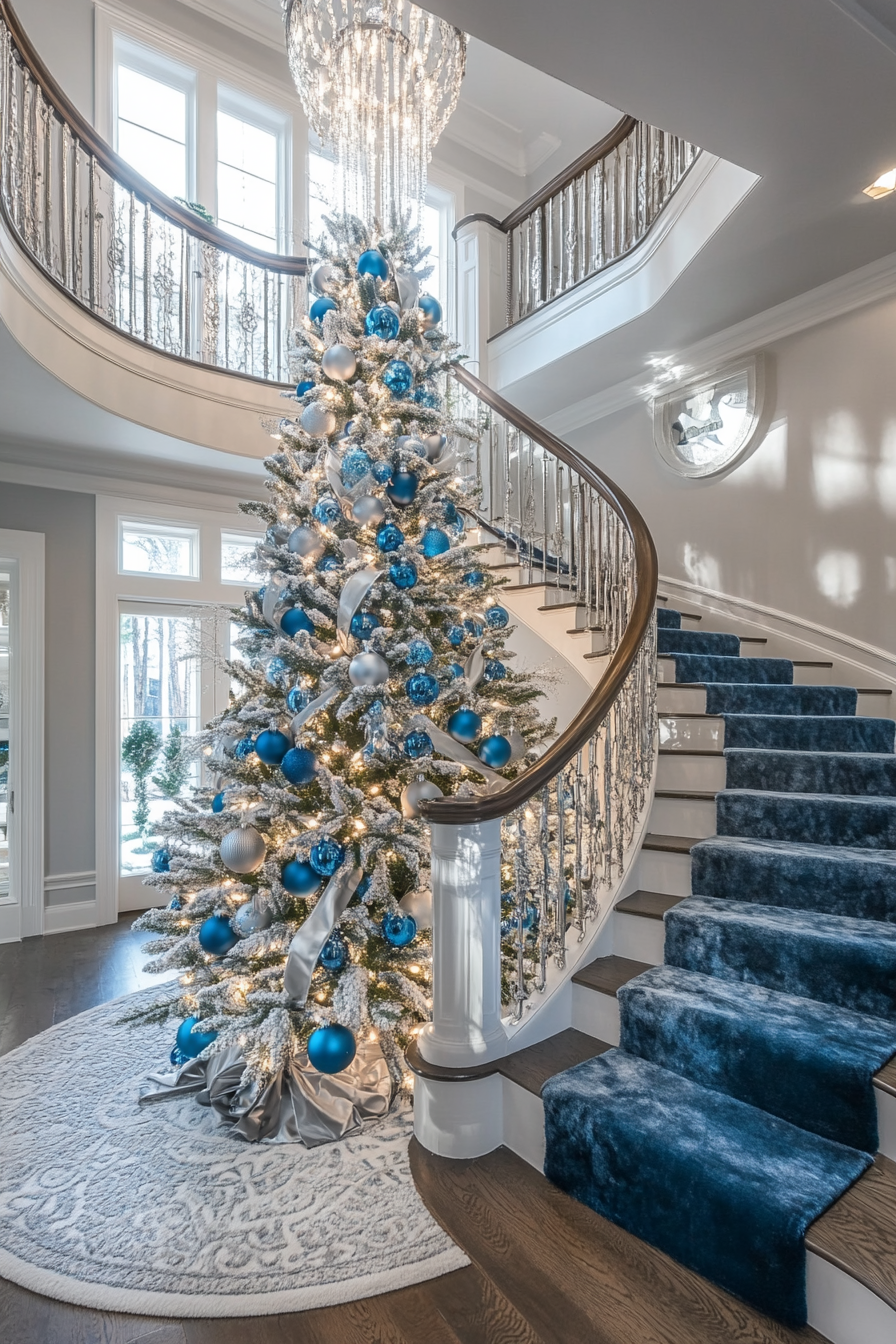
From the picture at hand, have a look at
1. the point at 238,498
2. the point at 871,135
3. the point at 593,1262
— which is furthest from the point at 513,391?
the point at 593,1262

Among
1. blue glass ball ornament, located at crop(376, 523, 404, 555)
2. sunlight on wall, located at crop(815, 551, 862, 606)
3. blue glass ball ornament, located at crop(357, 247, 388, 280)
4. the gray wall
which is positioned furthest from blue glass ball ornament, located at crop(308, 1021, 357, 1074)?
sunlight on wall, located at crop(815, 551, 862, 606)

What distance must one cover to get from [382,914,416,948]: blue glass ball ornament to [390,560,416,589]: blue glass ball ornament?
1060mm

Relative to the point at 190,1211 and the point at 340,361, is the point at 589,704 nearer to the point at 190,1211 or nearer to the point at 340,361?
the point at 340,361

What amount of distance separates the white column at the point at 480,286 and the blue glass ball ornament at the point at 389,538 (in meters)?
3.78

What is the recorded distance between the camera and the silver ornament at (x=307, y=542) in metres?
2.58

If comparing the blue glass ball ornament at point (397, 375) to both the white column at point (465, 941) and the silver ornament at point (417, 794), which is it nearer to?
the silver ornament at point (417, 794)

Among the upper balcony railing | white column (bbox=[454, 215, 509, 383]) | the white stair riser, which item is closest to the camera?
the white stair riser

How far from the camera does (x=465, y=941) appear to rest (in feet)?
6.70

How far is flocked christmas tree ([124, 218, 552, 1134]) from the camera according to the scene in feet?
7.48

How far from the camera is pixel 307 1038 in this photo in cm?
233

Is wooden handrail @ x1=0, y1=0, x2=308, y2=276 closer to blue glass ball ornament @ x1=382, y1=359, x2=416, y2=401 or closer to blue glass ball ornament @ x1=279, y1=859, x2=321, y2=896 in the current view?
blue glass ball ornament @ x1=382, y1=359, x2=416, y2=401

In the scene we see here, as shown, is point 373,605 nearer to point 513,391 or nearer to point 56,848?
point 56,848

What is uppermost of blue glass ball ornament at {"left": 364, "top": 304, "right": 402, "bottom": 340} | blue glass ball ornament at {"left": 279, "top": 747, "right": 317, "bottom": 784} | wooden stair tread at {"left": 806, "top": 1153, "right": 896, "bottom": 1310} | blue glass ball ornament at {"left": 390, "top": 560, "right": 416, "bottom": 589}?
blue glass ball ornament at {"left": 364, "top": 304, "right": 402, "bottom": 340}

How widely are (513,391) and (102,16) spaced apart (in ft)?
11.3
